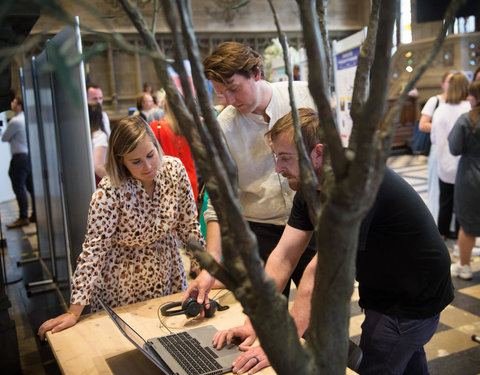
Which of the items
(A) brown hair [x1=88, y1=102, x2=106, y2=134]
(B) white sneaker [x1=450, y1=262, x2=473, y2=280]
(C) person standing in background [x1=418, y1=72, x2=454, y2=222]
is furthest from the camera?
(C) person standing in background [x1=418, y1=72, x2=454, y2=222]

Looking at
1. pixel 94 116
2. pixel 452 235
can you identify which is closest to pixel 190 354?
pixel 94 116

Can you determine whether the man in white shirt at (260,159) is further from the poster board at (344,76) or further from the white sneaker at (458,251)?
the white sneaker at (458,251)

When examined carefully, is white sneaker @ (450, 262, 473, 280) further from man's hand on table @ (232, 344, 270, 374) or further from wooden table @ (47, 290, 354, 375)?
man's hand on table @ (232, 344, 270, 374)

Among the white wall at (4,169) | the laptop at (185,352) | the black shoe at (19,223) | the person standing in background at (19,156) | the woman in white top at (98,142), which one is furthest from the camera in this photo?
the white wall at (4,169)

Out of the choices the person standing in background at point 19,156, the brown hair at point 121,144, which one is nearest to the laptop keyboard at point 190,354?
the brown hair at point 121,144

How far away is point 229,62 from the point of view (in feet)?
7.26

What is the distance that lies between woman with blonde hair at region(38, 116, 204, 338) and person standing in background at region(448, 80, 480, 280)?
299 cm

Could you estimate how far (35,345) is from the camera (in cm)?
404

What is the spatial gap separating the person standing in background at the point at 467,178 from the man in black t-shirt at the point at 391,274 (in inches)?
116

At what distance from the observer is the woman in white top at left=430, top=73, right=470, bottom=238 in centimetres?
502

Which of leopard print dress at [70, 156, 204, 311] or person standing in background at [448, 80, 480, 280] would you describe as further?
person standing in background at [448, 80, 480, 280]

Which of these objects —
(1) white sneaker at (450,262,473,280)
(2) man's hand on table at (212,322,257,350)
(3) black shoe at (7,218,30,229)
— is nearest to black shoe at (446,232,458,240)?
(1) white sneaker at (450,262,473,280)

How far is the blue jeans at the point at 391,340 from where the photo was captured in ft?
5.62

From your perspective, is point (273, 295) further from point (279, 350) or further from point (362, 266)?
point (362, 266)
